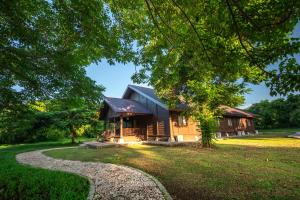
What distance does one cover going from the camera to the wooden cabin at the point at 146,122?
19938 mm

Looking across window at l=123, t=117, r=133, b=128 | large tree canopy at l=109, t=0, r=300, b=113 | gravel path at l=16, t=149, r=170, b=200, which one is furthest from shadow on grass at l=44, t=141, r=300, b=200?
window at l=123, t=117, r=133, b=128

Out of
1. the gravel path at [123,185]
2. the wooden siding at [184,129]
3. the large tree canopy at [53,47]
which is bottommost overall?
the gravel path at [123,185]

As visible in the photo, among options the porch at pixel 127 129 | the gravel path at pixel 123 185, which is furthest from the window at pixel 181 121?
the gravel path at pixel 123 185

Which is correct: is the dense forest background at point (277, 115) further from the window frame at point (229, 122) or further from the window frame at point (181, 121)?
the window frame at point (181, 121)

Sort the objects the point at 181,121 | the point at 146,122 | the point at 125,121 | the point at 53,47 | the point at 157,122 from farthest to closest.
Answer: the point at 125,121, the point at 146,122, the point at 181,121, the point at 157,122, the point at 53,47

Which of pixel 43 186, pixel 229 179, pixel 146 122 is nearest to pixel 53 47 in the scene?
pixel 43 186

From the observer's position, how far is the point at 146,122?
22.3 m

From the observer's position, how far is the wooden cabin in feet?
65.4

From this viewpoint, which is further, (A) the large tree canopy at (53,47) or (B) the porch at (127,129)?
(B) the porch at (127,129)

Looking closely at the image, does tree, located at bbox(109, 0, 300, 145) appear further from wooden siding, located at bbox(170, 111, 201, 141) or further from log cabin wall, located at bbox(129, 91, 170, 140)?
wooden siding, located at bbox(170, 111, 201, 141)

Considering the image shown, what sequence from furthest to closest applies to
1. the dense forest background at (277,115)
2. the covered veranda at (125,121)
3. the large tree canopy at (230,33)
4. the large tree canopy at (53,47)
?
1. the dense forest background at (277,115)
2. the covered veranda at (125,121)
3. the large tree canopy at (53,47)
4. the large tree canopy at (230,33)

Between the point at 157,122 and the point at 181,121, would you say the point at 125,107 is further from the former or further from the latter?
the point at 181,121

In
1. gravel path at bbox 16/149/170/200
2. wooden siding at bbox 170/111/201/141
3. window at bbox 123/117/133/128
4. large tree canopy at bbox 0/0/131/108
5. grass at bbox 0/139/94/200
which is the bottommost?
grass at bbox 0/139/94/200

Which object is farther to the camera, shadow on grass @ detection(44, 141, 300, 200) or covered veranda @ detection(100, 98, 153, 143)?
covered veranda @ detection(100, 98, 153, 143)
